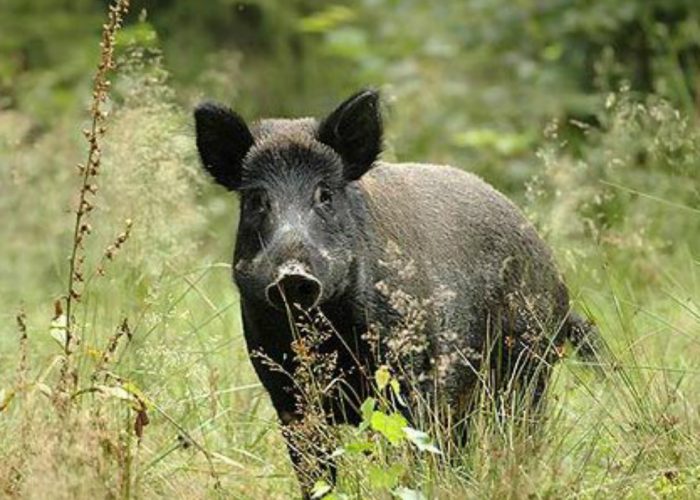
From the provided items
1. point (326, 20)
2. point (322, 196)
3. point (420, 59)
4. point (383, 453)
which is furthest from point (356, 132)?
point (326, 20)

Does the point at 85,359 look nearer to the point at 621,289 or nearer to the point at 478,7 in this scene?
the point at 621,289

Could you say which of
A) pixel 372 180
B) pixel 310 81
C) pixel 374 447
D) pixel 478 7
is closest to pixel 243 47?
pixel 310 81

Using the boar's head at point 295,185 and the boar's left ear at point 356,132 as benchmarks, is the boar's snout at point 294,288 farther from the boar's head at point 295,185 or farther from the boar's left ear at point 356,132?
the boar's left ear at point 356,132

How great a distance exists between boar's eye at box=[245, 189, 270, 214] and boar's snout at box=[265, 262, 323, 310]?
1.52 ft

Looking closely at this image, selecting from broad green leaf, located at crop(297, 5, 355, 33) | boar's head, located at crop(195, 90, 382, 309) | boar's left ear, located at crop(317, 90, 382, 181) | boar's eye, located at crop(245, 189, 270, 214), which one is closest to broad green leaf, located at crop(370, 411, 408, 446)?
boar's head, located at crop(195, 90, 382, 309)

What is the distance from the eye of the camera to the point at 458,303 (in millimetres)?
6641

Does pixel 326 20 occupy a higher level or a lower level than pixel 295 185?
lower

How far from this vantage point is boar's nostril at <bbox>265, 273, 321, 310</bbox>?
575 centimetres

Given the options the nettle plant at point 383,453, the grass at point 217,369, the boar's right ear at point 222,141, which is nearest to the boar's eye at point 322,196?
the boar's right ear at point 222,141

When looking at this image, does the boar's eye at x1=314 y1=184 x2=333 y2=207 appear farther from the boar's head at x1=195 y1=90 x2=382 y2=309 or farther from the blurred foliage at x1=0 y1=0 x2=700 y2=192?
the blurred foliage at x1=0 y1=0 x2=700 y2=192

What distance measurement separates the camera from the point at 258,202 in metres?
6.34

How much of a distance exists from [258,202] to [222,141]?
0.31 m

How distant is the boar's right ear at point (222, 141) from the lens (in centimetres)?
648

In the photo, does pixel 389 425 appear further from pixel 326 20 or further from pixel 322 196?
pixel 326 20
